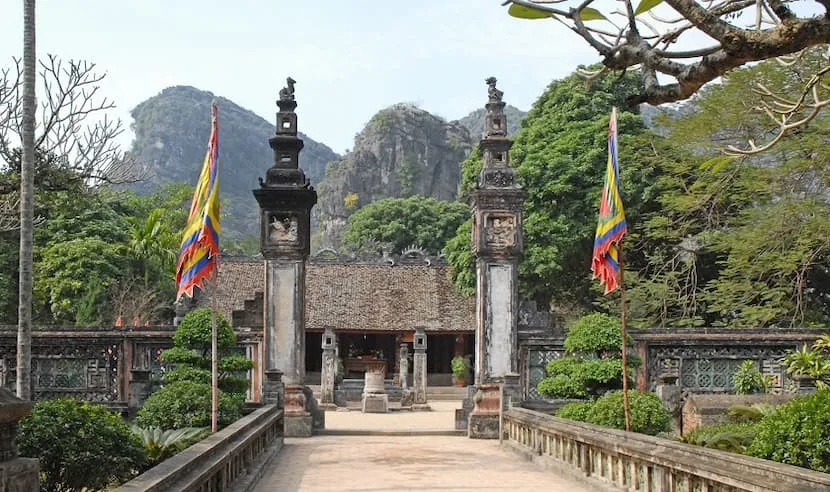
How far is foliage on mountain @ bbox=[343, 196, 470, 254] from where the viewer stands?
2279 inches

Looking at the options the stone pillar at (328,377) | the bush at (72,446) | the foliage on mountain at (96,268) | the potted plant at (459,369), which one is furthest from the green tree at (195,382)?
the potted plant at (459,369)

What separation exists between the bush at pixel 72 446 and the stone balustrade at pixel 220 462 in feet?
2.39

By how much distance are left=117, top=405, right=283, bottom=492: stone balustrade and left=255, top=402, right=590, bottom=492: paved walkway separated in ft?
0.87

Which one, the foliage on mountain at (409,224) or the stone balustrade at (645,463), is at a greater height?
the foliage on mountain at (409,224)

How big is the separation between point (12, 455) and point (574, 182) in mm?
26882

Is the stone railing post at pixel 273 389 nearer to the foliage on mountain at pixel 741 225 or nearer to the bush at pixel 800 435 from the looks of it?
the bush at pixel 800 435

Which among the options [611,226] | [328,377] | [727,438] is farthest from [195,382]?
[328,377]

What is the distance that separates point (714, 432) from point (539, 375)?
5.50 meters

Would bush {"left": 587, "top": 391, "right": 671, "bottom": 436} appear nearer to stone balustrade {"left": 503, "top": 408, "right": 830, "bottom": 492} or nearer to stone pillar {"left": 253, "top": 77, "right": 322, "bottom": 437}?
stone balustrade {"left": 503, "top": 408, "right": 830, "bottom": 492}

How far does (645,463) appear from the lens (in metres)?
7.42

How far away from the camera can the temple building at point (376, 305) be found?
116 feet

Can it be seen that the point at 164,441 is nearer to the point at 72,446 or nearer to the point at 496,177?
the point at 72,446

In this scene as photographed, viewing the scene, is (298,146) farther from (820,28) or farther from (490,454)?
(820,28)

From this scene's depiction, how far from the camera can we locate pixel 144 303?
115 ft
